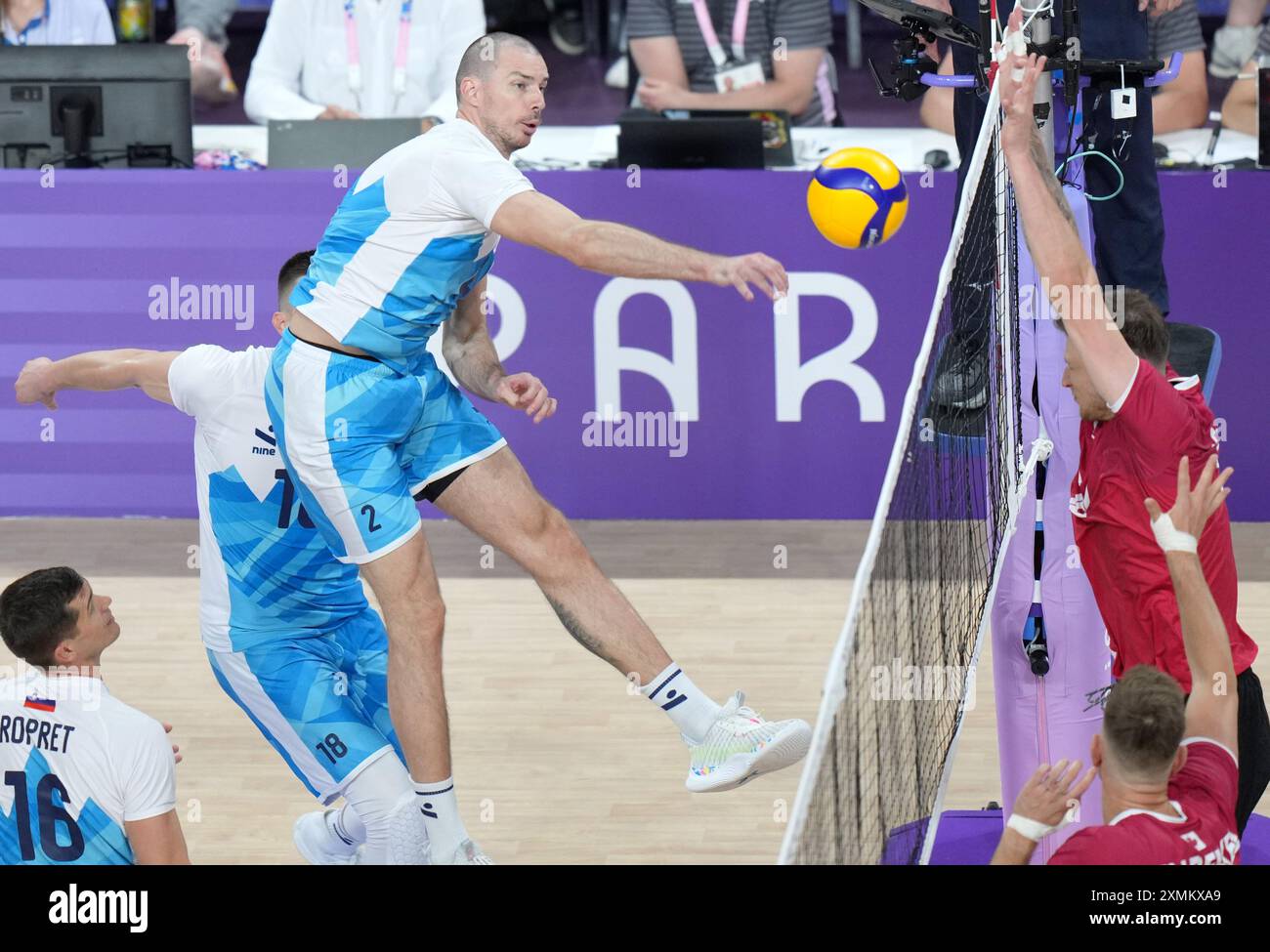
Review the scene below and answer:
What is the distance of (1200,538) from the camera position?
4.75 meters

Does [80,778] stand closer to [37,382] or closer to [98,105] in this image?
[37,382]

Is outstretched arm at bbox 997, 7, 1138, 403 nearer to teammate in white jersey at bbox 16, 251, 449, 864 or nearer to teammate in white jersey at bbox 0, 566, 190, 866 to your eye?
teammate in white jersey at bbox 16, 251, 449, 864

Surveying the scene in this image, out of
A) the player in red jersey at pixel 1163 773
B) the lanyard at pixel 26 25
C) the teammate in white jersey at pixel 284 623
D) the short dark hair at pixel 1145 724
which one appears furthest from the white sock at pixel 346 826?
the lanyard at pixel 26 25

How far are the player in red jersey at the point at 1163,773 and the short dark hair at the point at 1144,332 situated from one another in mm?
674

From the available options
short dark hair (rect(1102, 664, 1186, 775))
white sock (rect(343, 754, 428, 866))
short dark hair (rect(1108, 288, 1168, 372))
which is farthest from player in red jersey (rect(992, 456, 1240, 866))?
white sock (rect(343, 754, 428, 866))

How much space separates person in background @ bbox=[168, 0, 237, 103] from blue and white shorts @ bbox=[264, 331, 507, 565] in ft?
24.9

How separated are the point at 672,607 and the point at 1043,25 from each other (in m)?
3.70

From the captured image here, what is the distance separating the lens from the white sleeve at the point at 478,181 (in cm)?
473

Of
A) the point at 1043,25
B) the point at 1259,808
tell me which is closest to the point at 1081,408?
the point at 1043,25

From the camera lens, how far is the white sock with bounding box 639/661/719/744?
4988 mm

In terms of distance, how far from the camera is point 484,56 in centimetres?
504

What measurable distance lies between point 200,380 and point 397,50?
4.82 meters
